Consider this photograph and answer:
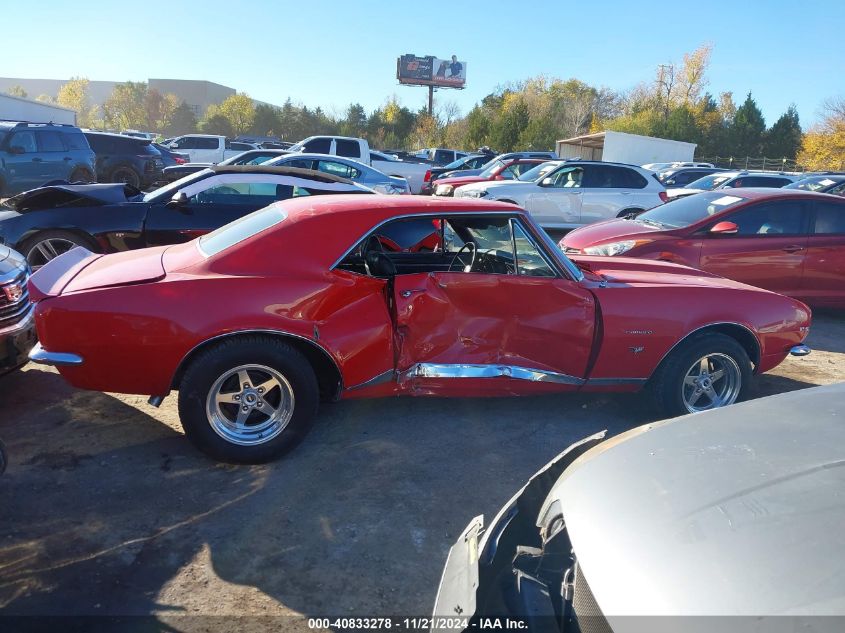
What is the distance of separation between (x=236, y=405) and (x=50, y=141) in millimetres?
14414

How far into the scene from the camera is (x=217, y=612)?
246 centimetres

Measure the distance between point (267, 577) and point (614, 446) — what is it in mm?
1586

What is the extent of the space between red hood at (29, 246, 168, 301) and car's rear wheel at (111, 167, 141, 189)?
1520 cm

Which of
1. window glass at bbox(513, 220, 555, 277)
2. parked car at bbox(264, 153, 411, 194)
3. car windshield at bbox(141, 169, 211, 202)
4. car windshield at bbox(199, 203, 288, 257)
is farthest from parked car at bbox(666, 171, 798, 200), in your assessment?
car windshield at bbox(199, 203, 288, 257)

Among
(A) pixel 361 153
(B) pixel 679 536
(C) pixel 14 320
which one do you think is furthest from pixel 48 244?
(A) pixel 361 153

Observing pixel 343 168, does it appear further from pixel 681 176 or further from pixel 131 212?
pixel 681 176

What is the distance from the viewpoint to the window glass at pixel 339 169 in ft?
39.7

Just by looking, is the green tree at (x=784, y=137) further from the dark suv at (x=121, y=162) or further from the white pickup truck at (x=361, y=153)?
the dark suv at (x=121, y=162)

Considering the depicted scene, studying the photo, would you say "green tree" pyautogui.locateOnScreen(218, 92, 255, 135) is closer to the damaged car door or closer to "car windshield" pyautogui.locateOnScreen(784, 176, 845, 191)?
"car windshield" pyautogui.locateOnScreen(784, 176, 845, 191)

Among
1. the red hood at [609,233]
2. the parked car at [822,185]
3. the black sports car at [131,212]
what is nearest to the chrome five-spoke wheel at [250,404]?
the black sports car at [131,212]

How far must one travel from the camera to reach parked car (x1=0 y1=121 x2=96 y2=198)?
45.4 feet

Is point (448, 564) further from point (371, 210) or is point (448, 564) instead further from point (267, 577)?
point (371, 210)

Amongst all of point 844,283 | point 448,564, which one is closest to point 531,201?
point 844,283

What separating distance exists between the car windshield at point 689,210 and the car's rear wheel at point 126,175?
48.9ft
